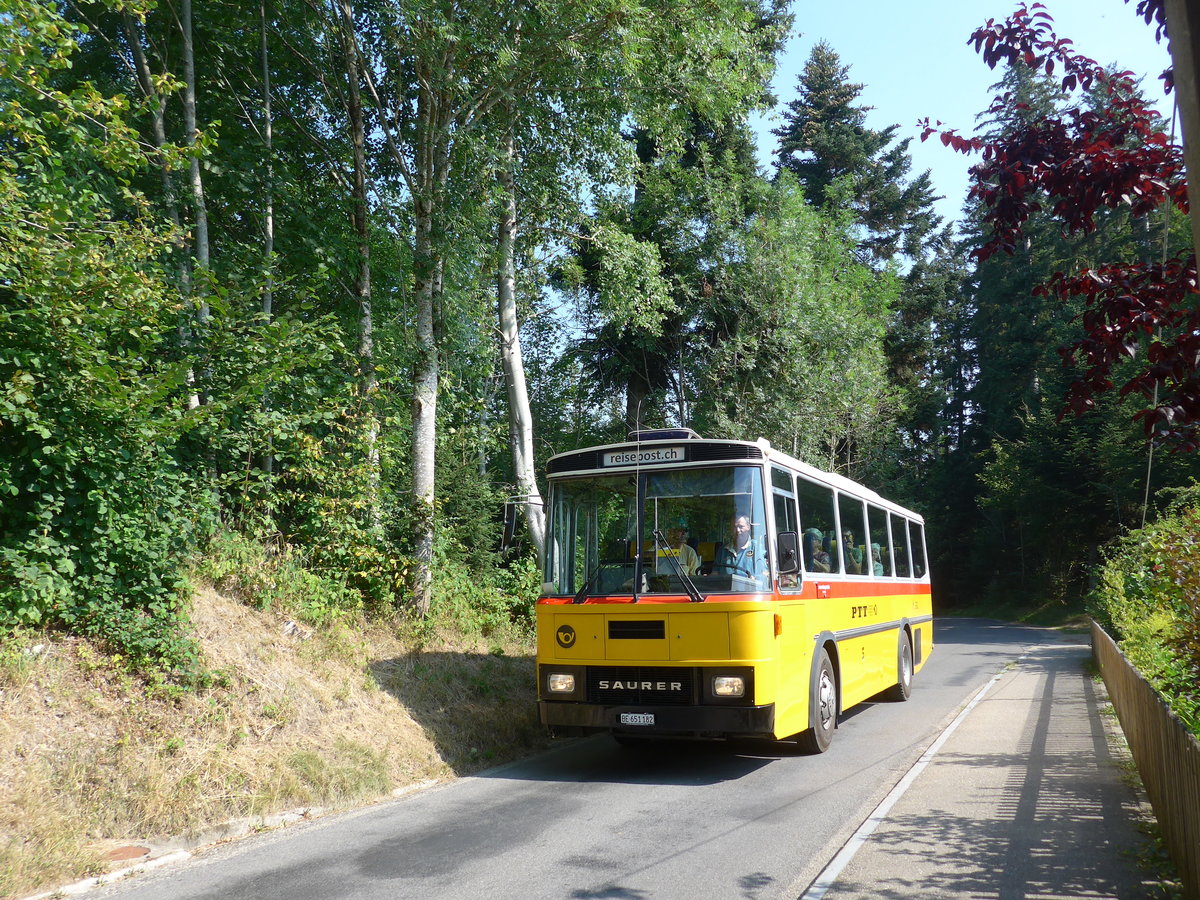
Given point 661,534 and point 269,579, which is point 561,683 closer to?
point 661,534

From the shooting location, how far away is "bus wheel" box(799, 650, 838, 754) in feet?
32.1

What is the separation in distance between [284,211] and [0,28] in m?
7.26

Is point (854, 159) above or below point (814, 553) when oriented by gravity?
above

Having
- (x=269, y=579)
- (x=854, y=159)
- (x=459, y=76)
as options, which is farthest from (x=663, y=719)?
(x=854, y=159)

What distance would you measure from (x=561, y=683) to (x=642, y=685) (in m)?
0.87

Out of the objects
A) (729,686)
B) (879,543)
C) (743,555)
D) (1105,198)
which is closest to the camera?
(1105,198)

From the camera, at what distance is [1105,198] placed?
541cm

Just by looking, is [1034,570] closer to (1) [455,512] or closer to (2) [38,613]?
(1) [455,512]

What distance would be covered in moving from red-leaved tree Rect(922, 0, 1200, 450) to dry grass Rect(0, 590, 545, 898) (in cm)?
677

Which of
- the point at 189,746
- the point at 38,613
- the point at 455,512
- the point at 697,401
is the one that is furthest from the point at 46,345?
the point at 697,401

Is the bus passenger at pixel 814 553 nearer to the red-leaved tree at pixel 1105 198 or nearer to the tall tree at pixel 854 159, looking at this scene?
the red-leaved tree at pixel 1105 198

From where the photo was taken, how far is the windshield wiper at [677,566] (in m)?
8.78

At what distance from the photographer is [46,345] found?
25.6ft

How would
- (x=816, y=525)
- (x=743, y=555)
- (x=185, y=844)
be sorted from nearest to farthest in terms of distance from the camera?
(x=185, y=844)
(x=743, y=555)
(x=816, y=525)
